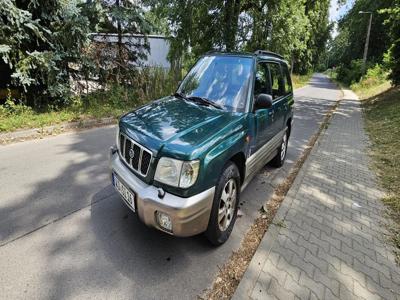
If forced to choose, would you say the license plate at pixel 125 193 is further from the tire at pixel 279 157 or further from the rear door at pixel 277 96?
the tire at pixel 279 157

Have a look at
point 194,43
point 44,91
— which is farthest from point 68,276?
point 194,43

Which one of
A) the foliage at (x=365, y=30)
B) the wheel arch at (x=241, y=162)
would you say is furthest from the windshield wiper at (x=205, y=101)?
the foliage at (x=365, y=30)

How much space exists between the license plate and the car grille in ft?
0.72

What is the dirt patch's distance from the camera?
260cm

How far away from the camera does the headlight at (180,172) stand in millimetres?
2500

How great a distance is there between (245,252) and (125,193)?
4.83 ft

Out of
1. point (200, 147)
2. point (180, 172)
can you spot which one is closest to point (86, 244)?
point (180, 172)

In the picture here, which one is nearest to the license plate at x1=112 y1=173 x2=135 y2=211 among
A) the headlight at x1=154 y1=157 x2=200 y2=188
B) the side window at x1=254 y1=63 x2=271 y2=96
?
the headlight at x1=154 y1=157 x2=200 y2=188

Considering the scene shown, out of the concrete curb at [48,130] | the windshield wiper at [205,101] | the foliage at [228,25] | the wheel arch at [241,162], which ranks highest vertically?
the foliage at [228,25]

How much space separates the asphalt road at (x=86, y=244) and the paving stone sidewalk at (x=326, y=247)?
0.43 m

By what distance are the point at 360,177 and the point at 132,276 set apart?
16.3 ft

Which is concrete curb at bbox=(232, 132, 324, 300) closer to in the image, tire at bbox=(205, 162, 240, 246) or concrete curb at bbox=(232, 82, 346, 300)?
concrete curb at bbox=(232, 82, 346, 300)

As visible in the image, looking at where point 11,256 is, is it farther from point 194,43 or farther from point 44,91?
point 194,43

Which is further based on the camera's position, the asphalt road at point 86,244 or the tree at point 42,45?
the tree at point 42,45
